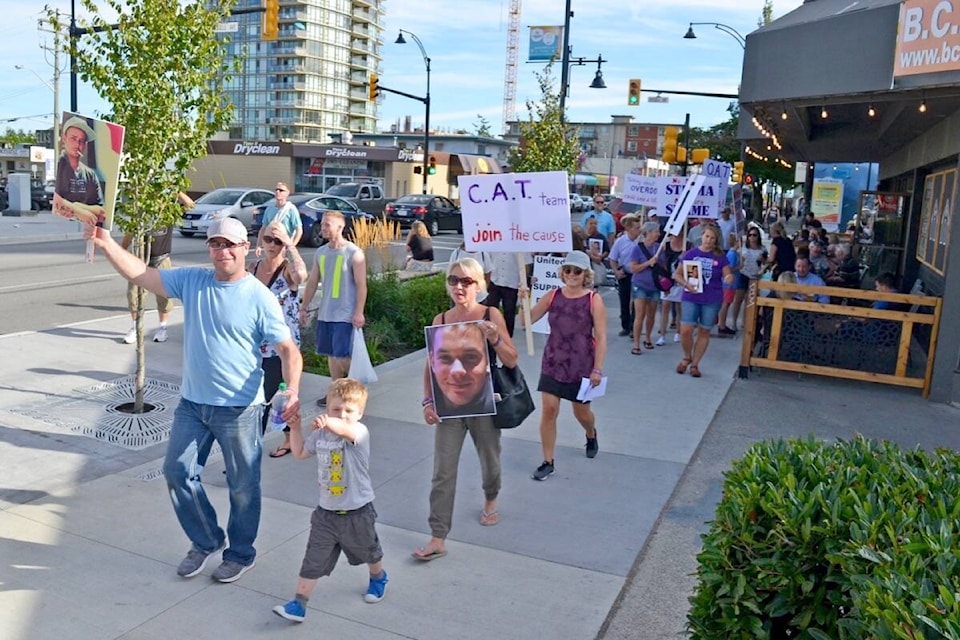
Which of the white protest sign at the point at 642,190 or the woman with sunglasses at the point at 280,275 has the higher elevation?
the white protest sign at the point at 642,190

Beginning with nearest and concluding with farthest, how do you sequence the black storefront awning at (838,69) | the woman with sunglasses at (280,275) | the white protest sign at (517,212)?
the woman with sunglasses at (280,275) → the white protest sign at (517,212) → the black storefront awning at (838,69)

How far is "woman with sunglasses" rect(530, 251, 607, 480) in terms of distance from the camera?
20.2 ft

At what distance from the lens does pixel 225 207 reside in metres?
25.9

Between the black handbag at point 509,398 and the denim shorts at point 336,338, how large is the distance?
89.1 inches

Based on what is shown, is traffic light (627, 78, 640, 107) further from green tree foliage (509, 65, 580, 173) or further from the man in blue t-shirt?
the man in blue t-shirt

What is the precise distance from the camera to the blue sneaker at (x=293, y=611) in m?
4.19

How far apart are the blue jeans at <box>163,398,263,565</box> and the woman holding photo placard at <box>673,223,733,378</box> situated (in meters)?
6.24

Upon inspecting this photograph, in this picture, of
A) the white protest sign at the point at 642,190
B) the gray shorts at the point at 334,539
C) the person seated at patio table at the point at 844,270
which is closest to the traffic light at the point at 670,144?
the person seated at patio table at the point at 844,270

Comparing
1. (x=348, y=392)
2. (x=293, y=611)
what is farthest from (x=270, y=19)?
(x=293, y=611)

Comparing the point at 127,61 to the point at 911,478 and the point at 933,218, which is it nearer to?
the point at 911,478

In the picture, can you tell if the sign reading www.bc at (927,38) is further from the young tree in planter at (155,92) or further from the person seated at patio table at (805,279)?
the young tree in planter at (155,92)

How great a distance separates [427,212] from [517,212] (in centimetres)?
2557

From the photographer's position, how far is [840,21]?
9344 mm

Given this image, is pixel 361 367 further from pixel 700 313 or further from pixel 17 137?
pixel 17 137
